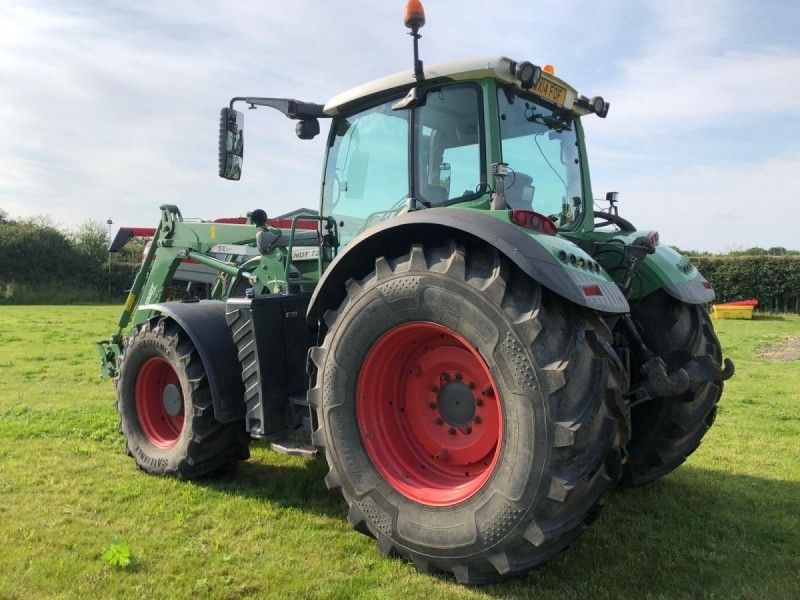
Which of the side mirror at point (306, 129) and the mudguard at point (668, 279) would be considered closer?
the mudguard at point (668, 279)

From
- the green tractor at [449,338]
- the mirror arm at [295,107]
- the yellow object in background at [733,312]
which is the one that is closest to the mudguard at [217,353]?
the green tractor at [449,338]

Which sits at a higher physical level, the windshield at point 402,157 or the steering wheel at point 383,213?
the windshield at point 402,157

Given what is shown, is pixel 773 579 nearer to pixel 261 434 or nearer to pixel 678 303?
pixel 678 303

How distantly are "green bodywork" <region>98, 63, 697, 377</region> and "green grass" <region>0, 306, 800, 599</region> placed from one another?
52.5 inches

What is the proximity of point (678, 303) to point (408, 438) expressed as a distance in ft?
6.76

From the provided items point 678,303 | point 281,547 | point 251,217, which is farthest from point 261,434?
point 678,303

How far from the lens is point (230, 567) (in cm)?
327

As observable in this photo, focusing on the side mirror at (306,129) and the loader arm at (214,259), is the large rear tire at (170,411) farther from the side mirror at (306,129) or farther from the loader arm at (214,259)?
the side mirror at (306,129)

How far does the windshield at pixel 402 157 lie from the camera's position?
3842mm

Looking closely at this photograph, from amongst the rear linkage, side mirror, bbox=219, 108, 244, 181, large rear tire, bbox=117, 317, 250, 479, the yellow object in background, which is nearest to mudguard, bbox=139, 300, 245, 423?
large rear tire, bbox=117, 317, 250, 479

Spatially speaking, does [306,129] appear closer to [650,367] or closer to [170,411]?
[170,411]

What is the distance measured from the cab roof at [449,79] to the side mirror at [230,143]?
Result: 62cm

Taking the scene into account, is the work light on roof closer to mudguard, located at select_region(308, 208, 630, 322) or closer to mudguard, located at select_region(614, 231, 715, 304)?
mudguard, located at select_region(308, 208, 630, 322)

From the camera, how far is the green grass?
10.1 feet
